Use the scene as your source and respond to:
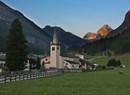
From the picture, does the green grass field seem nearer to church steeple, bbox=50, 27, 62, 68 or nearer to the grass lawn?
the grass lawn

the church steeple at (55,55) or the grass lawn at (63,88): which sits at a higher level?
the church steeple at (55,55)

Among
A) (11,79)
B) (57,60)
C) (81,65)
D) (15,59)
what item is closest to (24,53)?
(15,59)

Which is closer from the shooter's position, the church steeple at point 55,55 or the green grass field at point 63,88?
the green grass field at point 63,88

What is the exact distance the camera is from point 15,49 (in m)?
80.3

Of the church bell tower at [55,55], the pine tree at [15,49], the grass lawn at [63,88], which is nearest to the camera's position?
the grass lawn at [63,88]

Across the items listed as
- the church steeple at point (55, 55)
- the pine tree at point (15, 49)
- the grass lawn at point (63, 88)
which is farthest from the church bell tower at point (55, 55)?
the grass lawn at point (63, 88)

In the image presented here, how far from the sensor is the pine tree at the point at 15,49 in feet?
256

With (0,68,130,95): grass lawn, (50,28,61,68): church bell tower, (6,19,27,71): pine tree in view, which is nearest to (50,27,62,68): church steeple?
(50,28,61,68): church bell tower

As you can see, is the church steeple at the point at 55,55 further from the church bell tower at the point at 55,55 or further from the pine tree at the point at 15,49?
the pine tree at the point at 15,49

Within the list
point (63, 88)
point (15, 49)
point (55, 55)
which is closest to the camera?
point (63, 88)

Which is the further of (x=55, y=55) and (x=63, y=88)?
(x=55, y=55)

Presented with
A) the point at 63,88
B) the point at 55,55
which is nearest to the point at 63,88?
the point at 63,88

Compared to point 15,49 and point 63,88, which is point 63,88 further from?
point 15,49

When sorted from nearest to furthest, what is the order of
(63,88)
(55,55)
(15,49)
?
(63,88) < (15,49) < (55,55)
